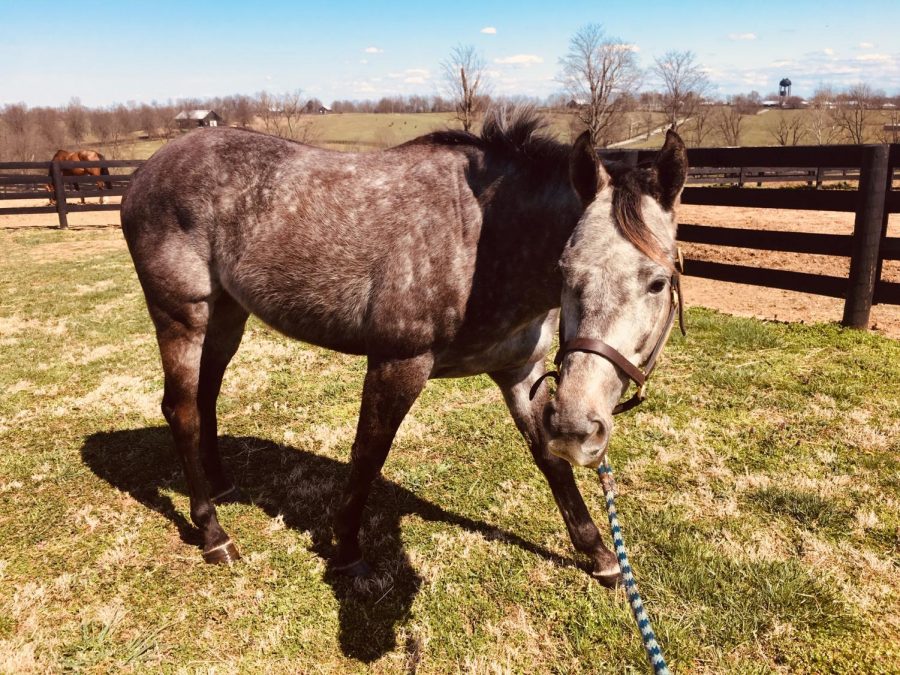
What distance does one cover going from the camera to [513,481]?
3797 mm

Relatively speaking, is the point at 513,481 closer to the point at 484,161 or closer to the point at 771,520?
the point at 771,520

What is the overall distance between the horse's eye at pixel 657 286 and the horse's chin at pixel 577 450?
21.4 inches

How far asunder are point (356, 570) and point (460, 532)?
0.65 metres

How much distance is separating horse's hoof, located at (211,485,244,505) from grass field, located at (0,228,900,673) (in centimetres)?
10

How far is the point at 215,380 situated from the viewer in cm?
374

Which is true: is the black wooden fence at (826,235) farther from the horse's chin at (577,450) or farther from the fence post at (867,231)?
the horse's chin at (577,450)

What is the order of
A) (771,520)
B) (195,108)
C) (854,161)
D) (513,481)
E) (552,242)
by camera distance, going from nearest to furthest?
(552,242), (771,520), (513,481), (854,161), (195,108)

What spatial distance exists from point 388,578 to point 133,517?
178 centimetres

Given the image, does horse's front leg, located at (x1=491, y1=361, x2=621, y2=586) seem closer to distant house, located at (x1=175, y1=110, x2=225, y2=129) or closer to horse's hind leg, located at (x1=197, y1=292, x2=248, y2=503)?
horse's hind leg, located at (x1=197, y1=292, x2=248, y2=503)

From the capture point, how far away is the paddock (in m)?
2.50

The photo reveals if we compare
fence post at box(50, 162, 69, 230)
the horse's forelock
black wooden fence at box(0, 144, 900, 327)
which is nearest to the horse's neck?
the horse's forelock

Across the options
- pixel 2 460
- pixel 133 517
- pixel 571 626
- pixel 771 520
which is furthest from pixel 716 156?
pixel 2 460

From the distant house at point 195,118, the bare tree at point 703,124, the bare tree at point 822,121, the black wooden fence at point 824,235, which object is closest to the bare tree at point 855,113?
the bare tree at point 822,121

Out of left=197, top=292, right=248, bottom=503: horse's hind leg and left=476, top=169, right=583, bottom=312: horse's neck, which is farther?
left=197, top=292, right=248, bottom=503: horse's hind leg
